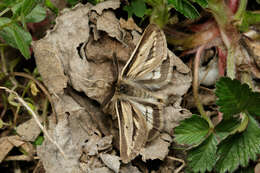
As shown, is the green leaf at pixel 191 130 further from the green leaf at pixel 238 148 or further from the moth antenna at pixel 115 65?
the moth antenna at pixel 115 65

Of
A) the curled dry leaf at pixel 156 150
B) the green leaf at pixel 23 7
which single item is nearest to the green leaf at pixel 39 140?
the curled dry leaf at pixel 156 150

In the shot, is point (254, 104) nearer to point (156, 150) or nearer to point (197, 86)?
point (197, 86)

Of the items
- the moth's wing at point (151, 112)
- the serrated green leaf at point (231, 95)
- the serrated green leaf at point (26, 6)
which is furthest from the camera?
the moth's wing at point (151, 112)

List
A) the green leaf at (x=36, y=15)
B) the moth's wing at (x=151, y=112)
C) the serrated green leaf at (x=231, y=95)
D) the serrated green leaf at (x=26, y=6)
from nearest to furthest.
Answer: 1. the serrated green leaf at (x=231, y=95)
2. the serrated green leaf at (x=26, y=6)
3. the moth's wing at (x=151, y=112)
4. the green leaf at (x=36, y=15)

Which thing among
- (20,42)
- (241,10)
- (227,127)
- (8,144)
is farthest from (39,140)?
(241,10)

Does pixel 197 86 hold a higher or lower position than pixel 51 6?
lower

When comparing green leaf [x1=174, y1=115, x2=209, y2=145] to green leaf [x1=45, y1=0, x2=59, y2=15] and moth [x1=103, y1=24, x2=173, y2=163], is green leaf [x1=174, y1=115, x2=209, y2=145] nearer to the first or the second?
moth [x1=103, y1=24, x2=173, y2=163]
